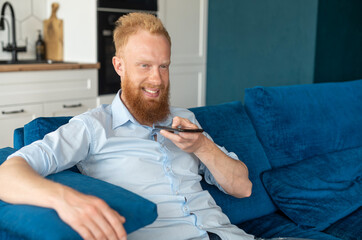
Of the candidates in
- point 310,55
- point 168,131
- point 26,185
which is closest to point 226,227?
point 168,131

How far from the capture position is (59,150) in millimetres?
1258

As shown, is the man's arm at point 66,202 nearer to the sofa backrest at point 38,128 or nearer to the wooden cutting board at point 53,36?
the sofa backrest at point 38,128

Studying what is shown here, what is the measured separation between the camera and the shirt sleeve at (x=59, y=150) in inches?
47.0

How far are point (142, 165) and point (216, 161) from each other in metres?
0.24

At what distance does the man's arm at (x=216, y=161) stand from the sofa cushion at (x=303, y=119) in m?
0.56

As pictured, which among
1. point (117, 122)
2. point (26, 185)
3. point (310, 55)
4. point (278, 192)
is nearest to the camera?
point (26, 185)

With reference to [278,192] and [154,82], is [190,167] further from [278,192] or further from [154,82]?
[278,192]

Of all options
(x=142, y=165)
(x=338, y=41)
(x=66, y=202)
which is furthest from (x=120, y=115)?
(x=338, y=41)

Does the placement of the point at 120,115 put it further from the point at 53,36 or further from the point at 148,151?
the point at 53,36

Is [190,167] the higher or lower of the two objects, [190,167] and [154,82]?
the lower

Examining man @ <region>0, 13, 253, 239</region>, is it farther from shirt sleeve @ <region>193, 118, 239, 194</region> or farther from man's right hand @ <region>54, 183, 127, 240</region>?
man's right hand @ <region>54, 183, 127, 240</region>

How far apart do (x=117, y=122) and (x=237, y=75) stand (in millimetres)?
3364

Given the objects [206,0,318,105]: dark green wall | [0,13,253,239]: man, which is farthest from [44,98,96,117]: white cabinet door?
[0,13,253,239]: man

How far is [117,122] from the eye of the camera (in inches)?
57.5
